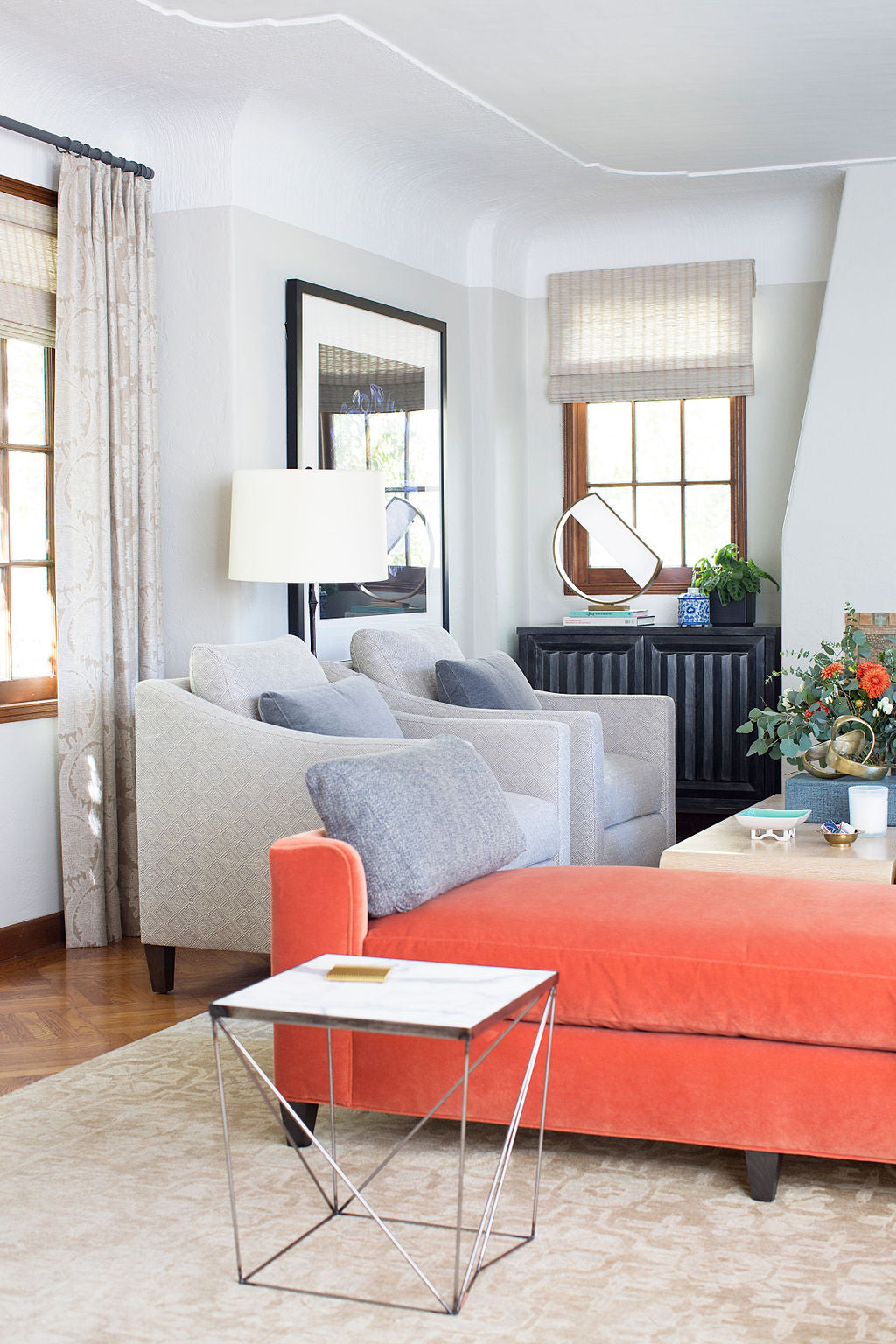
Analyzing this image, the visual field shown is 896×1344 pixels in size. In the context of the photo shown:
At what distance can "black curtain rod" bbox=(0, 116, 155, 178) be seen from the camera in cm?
411

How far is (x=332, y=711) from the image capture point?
3766mm

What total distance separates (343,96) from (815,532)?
2509 millimetres

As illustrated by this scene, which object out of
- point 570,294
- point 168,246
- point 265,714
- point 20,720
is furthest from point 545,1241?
point 570,294

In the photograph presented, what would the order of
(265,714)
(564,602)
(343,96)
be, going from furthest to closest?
1. (564,602)
2. (343,96)
3. (265,714)

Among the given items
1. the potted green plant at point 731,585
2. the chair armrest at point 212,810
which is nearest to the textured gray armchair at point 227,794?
the chair armrest at point 212,810

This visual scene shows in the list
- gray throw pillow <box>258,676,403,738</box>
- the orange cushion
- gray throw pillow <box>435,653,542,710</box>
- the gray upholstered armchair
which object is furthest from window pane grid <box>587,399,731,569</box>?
the orange cushion

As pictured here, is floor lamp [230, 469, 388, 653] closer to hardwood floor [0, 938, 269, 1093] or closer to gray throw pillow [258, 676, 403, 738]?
gray throw pillow [258, 676, 403, 738]

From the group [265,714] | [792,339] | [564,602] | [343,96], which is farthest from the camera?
[564,602]

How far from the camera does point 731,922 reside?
2471 mm

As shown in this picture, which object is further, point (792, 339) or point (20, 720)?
point (792, 339)

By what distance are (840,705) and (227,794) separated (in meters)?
1.69

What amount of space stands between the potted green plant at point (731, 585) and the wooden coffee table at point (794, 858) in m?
2.60

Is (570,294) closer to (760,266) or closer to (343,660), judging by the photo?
(760,266)

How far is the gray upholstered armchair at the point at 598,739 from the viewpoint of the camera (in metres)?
4.16
